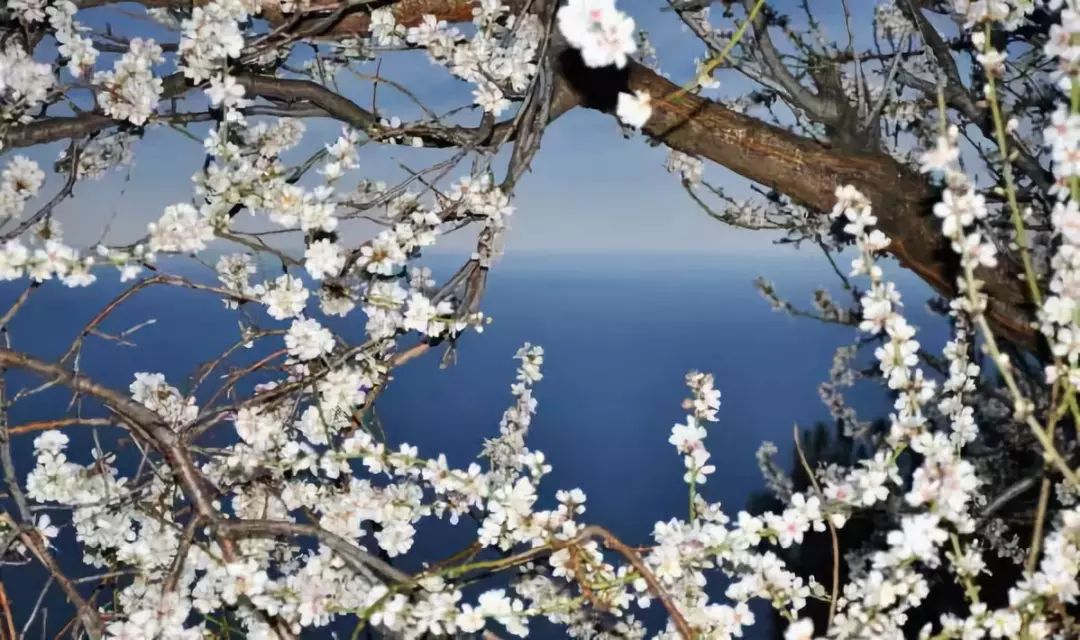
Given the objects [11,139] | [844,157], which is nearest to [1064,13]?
[844,157]

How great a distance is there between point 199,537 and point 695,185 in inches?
40.3

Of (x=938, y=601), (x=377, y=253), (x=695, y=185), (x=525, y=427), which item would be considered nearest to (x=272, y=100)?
(x=377, y=253)

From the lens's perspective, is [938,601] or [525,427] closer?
[525,427]

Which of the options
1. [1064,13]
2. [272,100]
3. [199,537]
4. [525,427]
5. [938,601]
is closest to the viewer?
[1064,13]

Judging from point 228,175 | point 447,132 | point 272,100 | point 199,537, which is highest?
point 272,100

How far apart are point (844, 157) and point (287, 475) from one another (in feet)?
2.29

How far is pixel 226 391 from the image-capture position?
78 centimetres

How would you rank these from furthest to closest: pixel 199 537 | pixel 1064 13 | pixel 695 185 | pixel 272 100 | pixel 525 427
Answer: pixel 695 185, pixel 525 427, pixel 272 100, pixel 199 537, pixel 1064 13

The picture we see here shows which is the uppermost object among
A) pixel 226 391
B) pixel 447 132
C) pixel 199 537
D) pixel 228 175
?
pixel 447 132

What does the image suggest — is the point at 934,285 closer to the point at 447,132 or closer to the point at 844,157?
the point at 844,157

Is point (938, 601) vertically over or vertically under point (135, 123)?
under

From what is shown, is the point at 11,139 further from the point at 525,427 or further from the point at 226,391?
the point at 525,427

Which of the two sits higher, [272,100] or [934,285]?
[272,100]

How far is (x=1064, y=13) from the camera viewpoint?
1.74ft
